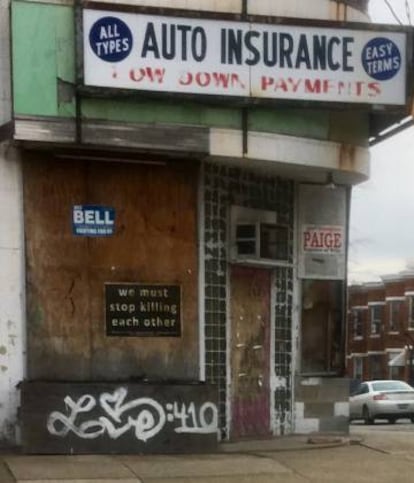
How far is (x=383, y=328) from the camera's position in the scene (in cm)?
5794

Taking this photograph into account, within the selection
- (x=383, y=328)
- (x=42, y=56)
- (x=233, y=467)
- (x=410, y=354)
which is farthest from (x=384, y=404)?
(x=383, y=328)

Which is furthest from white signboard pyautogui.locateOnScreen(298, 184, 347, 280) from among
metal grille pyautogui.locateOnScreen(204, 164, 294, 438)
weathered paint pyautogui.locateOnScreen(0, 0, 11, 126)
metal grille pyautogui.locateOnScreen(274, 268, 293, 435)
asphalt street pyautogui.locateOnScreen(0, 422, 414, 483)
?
weathered paint pyautogui.locateOnScreen(0, 0, 11, 126)

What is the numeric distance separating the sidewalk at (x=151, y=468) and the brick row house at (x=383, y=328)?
1716 inches

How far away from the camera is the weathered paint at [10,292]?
10.7 metres

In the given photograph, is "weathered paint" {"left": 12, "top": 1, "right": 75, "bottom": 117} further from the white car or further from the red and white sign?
the white car

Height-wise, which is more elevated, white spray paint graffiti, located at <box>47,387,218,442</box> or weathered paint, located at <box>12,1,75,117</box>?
weathered paint, located at <box>12,1,75,117</box>

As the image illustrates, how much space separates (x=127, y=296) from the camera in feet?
37.0

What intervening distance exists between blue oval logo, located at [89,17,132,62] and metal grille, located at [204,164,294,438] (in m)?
1.92

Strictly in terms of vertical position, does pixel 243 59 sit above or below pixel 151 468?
above

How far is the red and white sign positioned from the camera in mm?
13273

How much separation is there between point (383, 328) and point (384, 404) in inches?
1240

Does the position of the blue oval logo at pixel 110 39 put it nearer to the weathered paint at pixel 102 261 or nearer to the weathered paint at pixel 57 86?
the weathered paint at pixel 57 86

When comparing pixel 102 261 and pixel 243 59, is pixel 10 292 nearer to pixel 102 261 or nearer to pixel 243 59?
pixel 102 261

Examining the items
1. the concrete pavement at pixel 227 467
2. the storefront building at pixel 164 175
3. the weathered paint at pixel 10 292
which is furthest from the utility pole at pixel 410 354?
the weathered paint at pixel 10 292
